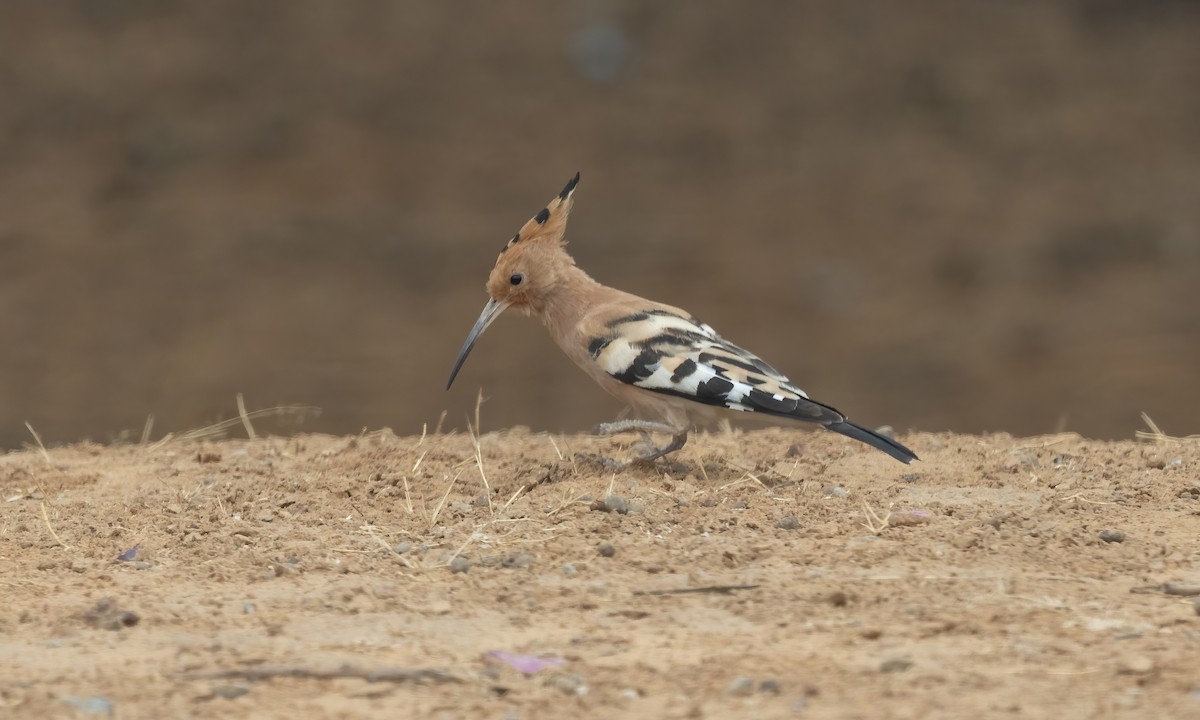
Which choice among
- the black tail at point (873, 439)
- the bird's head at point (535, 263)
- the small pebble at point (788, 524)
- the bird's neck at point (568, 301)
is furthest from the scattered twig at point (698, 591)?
the bird's head at point (535, 263)

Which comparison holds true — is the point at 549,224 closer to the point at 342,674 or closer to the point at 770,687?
the point at 342,674

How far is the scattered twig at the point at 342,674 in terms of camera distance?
3.13m

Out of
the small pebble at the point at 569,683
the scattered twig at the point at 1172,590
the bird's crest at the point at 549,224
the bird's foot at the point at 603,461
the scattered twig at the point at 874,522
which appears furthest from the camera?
the bird's crest at the point at 549,224

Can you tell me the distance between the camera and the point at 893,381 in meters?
12.5

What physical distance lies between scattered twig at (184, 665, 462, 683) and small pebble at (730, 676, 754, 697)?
0.56m

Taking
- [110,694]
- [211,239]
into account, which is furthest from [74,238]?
[110,694]

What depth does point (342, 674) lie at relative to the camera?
3.15m

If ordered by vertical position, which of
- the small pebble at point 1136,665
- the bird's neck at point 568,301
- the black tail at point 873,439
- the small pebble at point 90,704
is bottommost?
the small pebble at point 90,704

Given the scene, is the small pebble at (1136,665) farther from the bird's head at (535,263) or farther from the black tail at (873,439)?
→ the bird's head at (535,263)

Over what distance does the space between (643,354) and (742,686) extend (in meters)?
2.06

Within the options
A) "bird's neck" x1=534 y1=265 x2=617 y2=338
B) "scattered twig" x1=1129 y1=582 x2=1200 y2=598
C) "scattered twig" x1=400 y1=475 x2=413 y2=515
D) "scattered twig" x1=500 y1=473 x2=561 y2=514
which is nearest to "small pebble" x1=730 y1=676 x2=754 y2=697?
"scattered twig" x1=1129 y1=582 x2=1200 y2=598

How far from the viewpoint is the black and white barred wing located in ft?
15.9

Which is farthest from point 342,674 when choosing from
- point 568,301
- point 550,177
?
point 550,177

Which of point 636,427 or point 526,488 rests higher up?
point 636,427
